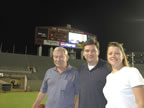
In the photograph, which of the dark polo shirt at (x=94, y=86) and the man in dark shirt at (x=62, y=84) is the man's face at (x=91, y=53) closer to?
the dark polo shirt at (x=94, y=86)

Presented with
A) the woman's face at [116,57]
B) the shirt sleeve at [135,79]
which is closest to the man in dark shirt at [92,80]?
the woman's face at [116,57]

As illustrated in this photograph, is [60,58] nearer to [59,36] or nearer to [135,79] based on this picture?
[135,79]

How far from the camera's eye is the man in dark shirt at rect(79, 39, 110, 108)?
7.86 feet

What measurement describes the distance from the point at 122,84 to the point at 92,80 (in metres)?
0.70

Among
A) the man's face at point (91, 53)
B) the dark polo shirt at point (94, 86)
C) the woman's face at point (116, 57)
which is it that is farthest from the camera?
the man's face at point (91, 53)

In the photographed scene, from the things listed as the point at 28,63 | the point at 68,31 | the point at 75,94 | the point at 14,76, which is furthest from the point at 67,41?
the point at 75,94

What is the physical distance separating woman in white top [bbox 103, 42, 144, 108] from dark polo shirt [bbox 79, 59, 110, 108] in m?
0.40

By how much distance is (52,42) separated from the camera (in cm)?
2458

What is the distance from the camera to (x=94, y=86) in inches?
95.3

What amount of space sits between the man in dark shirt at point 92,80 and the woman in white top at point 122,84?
404mm

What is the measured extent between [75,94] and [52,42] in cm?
2227

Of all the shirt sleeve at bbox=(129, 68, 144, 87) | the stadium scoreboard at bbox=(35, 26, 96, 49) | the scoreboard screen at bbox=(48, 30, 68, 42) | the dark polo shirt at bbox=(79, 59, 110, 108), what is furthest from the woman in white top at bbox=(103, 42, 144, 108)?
the scoreboard screen at bbox=(48, 30, 68, 42)

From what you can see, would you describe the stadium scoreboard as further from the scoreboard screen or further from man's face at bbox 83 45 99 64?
man's face at bbox 83 45 99 64

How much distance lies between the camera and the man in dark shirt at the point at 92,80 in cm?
240
